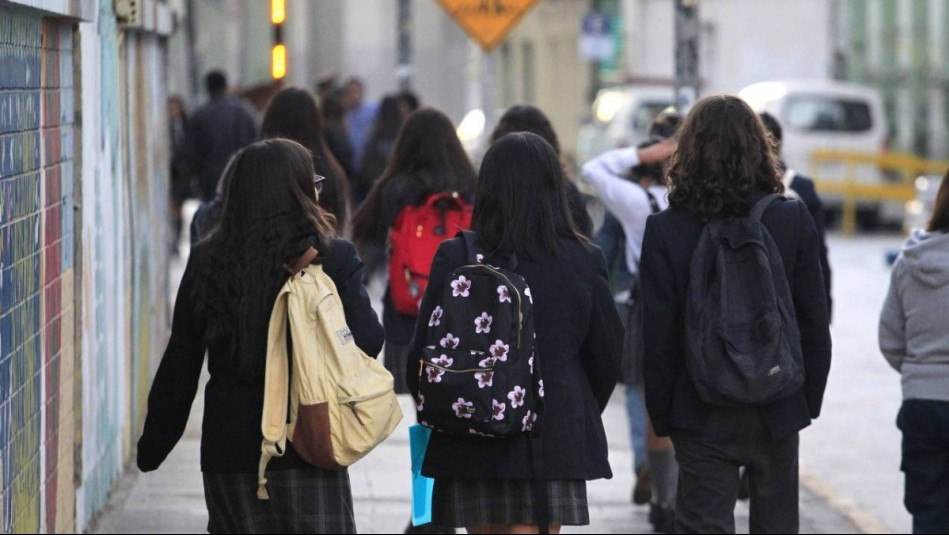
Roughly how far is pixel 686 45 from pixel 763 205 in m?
5.25

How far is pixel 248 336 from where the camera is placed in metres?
4.63

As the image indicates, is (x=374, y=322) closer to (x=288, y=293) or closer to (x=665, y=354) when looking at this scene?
(x=288, y=293)

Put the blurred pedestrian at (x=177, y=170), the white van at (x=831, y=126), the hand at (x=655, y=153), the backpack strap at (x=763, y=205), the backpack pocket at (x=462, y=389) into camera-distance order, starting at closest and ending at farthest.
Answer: the backpack pocket at (x=462, y=389)
the backpack strap at (x=763, y=205)
the hand at (x=655, y=153)
the blurred pedestrian at (x=177, y=170)
the white van at (x=831, y=126)

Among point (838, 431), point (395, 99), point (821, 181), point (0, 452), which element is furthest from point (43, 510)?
point (821, 181)

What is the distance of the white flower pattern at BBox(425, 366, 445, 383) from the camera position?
4.79 m

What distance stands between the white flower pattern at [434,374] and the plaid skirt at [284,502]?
1.07ft

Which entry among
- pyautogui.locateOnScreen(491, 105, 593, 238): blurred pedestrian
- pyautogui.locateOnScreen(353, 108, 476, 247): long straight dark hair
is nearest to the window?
pyautogui.locateOnScreen(353, 108, 476, 247): long straight dark hair

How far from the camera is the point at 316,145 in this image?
758 cm

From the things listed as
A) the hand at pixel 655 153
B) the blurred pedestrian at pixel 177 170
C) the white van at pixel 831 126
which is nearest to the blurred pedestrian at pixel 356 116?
the blurred pedestrian at pixel 177 170

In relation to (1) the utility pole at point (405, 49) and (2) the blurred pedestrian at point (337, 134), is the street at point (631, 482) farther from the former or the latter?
(1) the utility pole at point (405, 49)

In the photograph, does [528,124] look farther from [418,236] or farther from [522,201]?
[522,201]

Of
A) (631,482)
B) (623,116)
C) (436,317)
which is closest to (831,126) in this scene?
(623,116)

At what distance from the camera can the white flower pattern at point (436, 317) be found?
4840mm

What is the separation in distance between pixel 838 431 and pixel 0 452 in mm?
6183
